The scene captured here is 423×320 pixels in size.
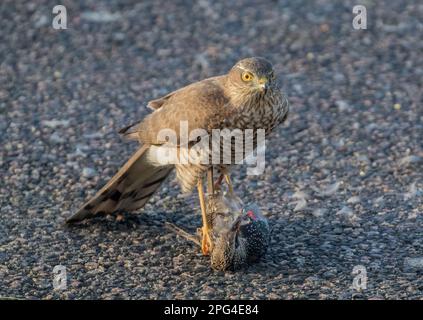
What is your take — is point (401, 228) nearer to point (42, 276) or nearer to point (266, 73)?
point (266, 73)

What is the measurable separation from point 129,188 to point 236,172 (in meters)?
1.26

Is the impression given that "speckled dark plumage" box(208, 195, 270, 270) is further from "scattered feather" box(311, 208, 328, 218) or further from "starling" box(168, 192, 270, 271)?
"scattered feather" box(311, 208, 328, 218)

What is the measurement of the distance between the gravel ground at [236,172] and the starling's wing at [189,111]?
0.73m

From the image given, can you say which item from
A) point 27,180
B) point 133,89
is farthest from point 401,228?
point 133,89

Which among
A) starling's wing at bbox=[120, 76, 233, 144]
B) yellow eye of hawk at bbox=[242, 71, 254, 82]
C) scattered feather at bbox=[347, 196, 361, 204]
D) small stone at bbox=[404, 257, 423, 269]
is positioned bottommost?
small stone at bbox=[404, 257, 423, 269]

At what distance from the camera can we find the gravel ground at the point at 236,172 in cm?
631

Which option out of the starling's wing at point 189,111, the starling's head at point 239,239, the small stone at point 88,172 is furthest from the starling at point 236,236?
the small stone at point 88,172

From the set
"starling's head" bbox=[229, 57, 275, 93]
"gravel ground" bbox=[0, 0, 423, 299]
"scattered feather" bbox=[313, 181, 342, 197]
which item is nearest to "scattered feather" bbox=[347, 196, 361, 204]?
"gravel ground" bbox=[0, 0, 423, 299]

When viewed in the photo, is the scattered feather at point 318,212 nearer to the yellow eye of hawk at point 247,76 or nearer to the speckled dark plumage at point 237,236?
the speckled dark plumage at point 237,236

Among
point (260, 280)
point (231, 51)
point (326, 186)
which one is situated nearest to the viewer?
point (260, 280)

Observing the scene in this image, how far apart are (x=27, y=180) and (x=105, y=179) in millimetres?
618

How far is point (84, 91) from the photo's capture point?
9.48 metres

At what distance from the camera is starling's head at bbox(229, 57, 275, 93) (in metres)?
6.30

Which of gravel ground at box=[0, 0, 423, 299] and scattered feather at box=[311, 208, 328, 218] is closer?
gravel ground at box=[0, 0, 423, 299]
